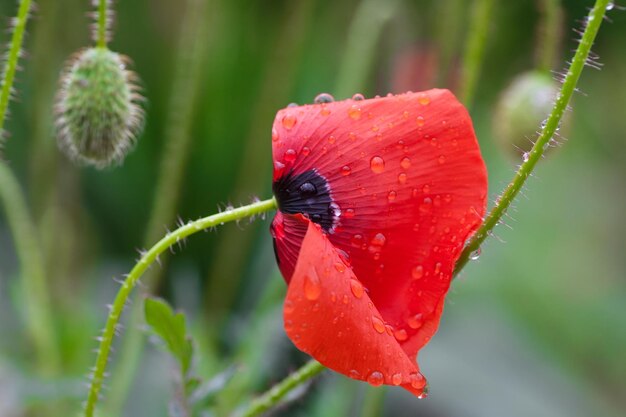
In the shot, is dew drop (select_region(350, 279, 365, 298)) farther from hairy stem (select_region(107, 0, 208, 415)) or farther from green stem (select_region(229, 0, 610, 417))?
hairy stem (select_region(107, 0, 208, 415))

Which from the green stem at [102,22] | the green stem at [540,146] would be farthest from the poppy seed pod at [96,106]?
the green stem at [540,146]

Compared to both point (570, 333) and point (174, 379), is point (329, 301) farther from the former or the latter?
point (570, 333)

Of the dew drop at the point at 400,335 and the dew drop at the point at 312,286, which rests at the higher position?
the dew drop at the point at 312,286

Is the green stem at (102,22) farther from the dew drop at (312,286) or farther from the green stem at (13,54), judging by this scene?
the dew drop at (312,286)

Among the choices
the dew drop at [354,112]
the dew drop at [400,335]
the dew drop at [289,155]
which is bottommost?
the dew drop at [400,335]

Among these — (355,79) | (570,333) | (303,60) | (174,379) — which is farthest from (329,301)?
(570,333)

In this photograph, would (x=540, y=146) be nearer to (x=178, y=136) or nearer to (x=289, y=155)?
(x=289, y=155)
